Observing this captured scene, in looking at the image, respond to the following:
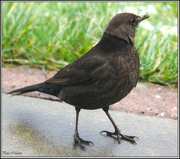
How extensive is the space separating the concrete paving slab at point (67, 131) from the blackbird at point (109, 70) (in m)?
0.20

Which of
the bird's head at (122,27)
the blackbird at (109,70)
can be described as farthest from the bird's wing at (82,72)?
the bird's head at (122,27)

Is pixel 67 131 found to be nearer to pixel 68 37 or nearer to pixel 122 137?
pixel 122 137

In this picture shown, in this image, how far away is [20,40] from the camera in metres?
5.20

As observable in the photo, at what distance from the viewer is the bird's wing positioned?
283 cm

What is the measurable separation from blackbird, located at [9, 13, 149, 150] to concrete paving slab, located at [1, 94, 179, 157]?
0.20 meters

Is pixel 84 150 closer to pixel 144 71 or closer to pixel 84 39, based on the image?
pixel 144 71

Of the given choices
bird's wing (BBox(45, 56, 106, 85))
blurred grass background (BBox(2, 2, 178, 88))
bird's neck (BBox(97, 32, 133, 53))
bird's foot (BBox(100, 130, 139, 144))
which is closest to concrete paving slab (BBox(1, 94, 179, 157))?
bird's foot (BBox(100, 130, 139, 144))

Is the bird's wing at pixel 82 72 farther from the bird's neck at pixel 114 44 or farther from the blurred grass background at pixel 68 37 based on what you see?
the blurred grass background at pixel 68 37

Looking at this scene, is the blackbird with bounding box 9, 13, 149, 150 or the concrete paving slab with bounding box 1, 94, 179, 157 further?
the concrete paving slab with bounding box 1, 94, 179, 157

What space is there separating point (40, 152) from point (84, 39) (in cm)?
278

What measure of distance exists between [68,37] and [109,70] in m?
2.73

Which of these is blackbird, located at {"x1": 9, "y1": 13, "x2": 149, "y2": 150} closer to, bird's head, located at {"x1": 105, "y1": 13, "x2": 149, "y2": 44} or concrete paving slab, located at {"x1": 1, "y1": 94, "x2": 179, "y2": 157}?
bird's head, located at {"x1": 105, "y1": 13, "x2": 149, "y2": 44}

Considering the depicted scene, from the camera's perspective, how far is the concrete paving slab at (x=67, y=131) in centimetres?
287

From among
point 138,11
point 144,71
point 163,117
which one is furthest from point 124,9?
point 163,117
